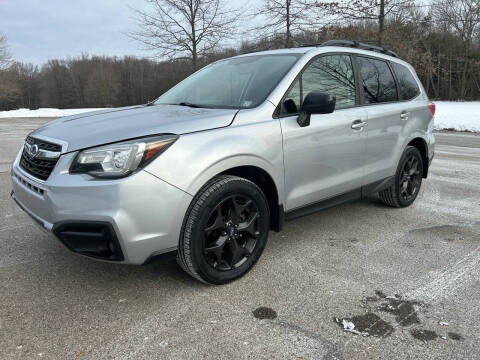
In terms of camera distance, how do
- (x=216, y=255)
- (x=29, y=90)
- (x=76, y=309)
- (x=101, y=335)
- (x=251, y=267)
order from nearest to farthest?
1. (x=101, y=335)
2. (x=76, y=309)
3. (x=216, y=255)
4. (x=251, y=267)
5. (x=29, y=90)

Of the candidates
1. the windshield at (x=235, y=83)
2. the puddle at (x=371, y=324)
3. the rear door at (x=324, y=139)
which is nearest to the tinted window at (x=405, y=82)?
the rear door at (x=324, y=139)

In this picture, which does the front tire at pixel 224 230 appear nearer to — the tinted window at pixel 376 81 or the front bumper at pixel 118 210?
the front bumper at pixel 118 210

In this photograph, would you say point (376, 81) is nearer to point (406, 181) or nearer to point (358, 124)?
point (358, 124)

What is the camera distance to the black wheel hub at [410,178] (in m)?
4.56

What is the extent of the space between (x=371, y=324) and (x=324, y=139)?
1543 millimetres

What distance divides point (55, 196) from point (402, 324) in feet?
7.36

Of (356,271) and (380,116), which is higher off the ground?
(380,116)

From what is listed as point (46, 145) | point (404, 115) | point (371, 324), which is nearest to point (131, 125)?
point (46, 145)

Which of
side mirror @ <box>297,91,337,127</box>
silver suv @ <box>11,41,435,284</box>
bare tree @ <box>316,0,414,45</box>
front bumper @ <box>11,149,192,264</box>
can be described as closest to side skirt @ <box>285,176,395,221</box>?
silver suv @ <box>11,41,435,284</box>

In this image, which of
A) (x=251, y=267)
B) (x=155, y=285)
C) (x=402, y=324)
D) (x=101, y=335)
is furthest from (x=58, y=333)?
(x=402, y=324)

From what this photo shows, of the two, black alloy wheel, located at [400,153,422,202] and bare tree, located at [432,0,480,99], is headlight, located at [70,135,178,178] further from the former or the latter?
bare tree, located at [432,0,480,99]

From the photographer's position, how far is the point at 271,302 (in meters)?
2.59

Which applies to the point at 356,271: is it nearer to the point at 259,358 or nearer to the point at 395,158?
the point at 259,358

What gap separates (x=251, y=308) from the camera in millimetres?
2523
